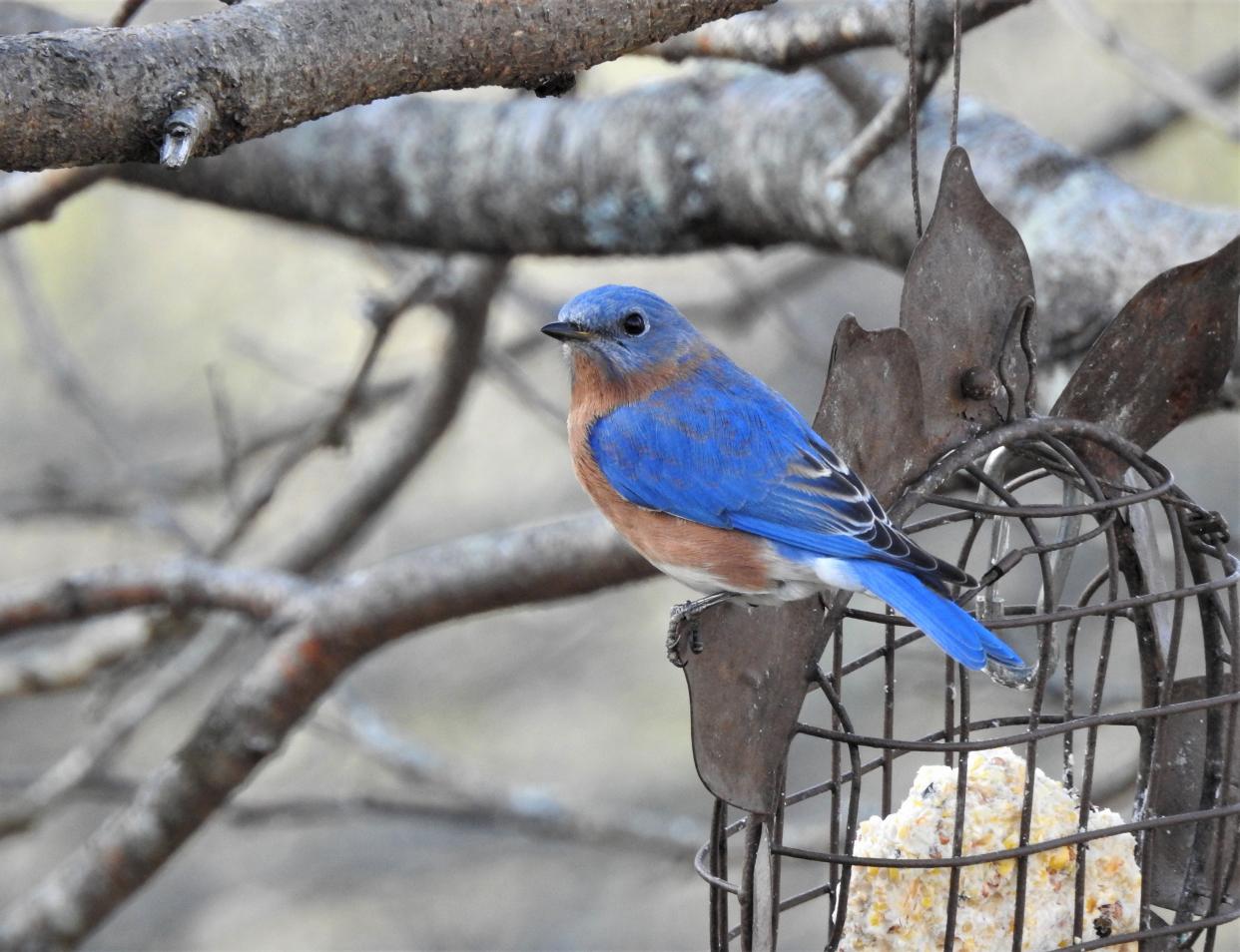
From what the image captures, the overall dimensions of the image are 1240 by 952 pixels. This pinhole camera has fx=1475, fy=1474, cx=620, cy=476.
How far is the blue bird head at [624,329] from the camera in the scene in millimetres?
3203

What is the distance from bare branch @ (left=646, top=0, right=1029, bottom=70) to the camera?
2.89m

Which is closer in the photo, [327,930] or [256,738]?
[256,738]

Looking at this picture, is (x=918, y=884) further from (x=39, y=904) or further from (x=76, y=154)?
(x=39, y=904)

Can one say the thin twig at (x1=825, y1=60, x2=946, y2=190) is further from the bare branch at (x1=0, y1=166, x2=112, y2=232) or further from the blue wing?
the bare branch at (x1=0, y1=166, x2=112, y2=232)

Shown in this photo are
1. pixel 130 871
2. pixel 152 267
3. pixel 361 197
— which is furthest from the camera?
pixel 152 267

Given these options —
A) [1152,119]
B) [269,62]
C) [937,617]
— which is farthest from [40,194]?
[1152,119]

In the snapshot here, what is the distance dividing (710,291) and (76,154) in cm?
581

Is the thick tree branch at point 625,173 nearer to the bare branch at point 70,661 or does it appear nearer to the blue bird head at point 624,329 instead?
the blue bird head at point 624,329

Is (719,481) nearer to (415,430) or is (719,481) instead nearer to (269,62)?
(269,62)

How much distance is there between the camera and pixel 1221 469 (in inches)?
306

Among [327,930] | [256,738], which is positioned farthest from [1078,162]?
[327,930]

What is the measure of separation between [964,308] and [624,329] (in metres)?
1.00

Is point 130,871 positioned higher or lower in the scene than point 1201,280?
lower

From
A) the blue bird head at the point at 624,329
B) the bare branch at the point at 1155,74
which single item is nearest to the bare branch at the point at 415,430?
the blue bird head at the point at 624,329
